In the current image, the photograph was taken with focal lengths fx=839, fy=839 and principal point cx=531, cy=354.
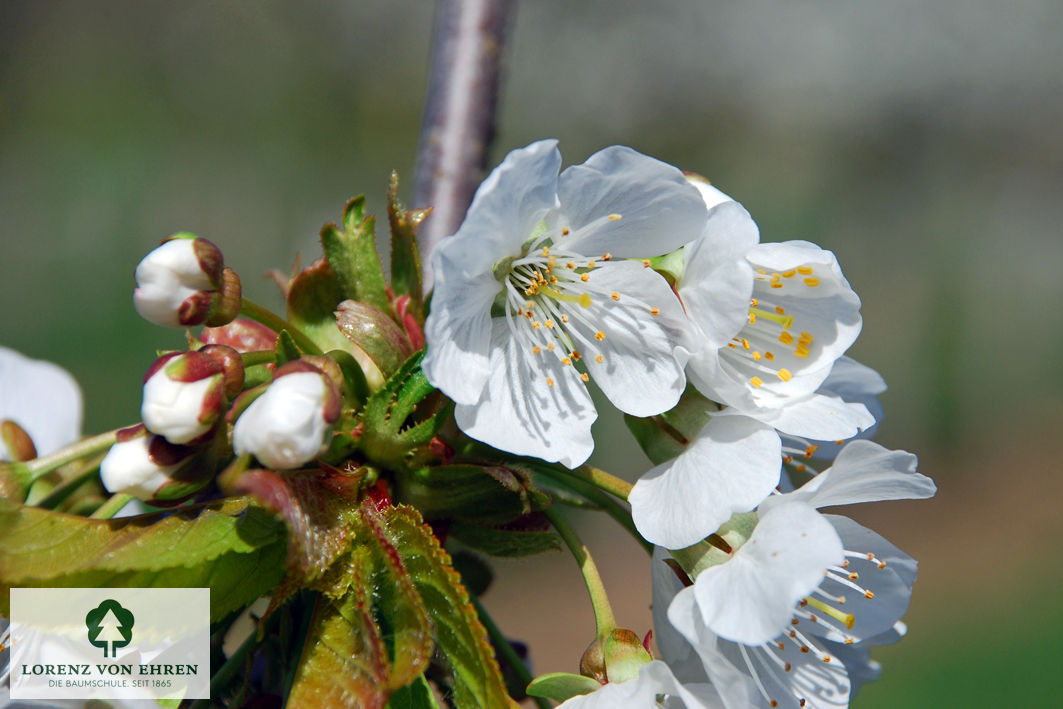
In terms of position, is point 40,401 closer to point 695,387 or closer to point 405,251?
point 405,251

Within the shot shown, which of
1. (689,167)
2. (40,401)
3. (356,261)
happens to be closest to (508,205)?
(356,261)

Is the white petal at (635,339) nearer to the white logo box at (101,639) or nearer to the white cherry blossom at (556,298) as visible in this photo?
the white cherry blossom at (556,298)

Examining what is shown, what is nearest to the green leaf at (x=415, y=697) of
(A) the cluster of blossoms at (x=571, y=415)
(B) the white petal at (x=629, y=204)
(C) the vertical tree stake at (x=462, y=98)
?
(A) the cluster of blossoms at (x=571, y=415)

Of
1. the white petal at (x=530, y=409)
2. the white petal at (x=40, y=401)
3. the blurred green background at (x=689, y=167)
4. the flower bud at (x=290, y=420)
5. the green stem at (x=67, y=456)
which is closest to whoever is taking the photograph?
the flower bud at (x=290, y=420)

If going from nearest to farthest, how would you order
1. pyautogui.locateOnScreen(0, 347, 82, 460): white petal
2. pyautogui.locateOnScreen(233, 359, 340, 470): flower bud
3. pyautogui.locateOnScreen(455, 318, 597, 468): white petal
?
pyautogui.locateOnScreen(233, 359, 340, 470): flower bud
pyautogui.locateOnScreen(455, 318, 597, 468): white petal
pyautogui.locateOnScreen(0, 347, 82, 460): white petal

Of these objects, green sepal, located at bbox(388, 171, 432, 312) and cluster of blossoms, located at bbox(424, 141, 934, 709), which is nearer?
cluster of blossoms, located at bbox(424, 141, 934, 709)

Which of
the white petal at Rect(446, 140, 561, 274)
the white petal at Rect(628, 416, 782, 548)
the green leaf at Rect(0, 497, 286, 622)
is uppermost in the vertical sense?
the white petal at Rect(446, 140, 561, 274)

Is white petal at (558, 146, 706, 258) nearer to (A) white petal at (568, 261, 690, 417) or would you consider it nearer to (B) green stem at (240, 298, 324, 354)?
(A) white petal at (568, 261, 690, 417)

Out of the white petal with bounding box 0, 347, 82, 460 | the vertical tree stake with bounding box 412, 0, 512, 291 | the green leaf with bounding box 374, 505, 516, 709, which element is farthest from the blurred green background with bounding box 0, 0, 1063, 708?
the green leaf with bounding box 374, 505, 516, 709
